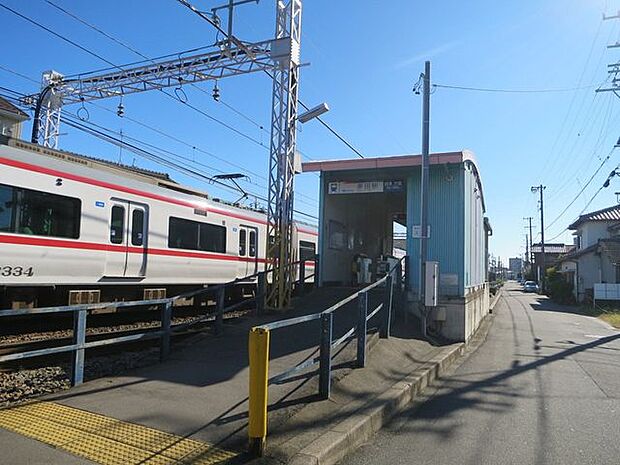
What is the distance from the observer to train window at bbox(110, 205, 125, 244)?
11406 mm

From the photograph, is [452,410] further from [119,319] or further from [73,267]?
[119,319]

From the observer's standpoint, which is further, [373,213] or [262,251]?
[373,213]

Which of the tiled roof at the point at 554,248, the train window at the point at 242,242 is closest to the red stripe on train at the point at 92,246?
the train window at the point at 242,242

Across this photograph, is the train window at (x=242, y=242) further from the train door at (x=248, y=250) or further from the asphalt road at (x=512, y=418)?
the asphalt road at (x=512, y=418)

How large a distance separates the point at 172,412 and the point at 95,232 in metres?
6.71

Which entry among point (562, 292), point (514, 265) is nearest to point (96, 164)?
point (562, 292)

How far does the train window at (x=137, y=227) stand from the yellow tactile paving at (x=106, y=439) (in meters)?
6.99

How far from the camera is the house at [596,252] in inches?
1451

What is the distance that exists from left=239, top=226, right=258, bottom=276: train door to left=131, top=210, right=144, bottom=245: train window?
4414 mm

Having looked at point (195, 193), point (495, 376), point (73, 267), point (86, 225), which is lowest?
point (495, 376)

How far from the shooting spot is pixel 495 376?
926cm

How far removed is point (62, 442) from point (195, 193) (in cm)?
1068

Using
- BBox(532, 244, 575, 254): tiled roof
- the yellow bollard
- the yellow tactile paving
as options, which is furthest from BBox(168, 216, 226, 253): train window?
BBox(532, 244, 575, 254): tiled roof

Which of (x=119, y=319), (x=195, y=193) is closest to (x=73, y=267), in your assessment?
(x=119, y=319)
